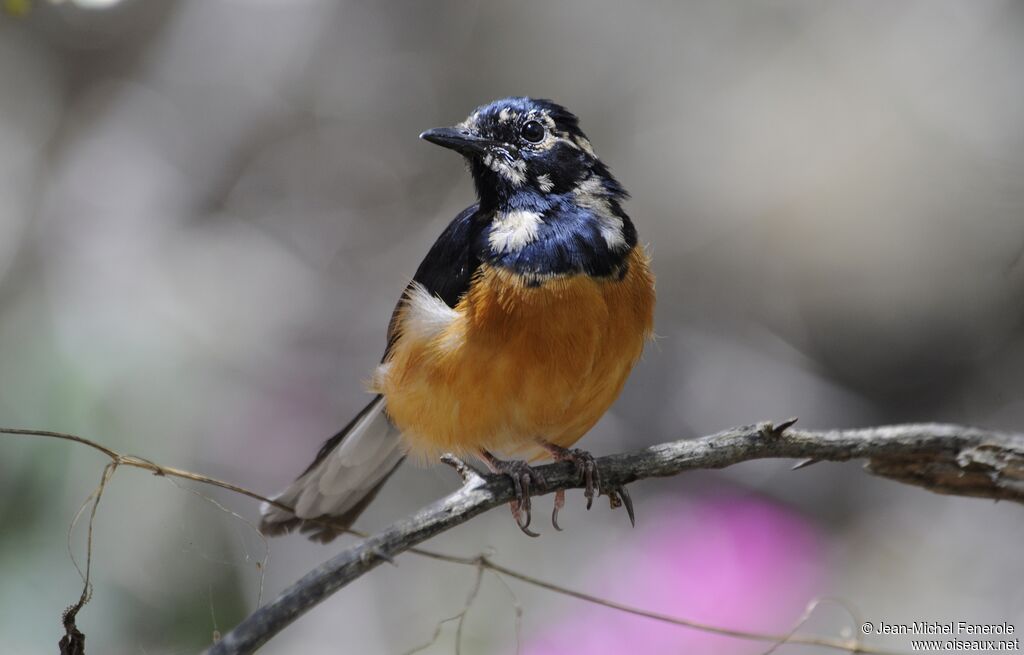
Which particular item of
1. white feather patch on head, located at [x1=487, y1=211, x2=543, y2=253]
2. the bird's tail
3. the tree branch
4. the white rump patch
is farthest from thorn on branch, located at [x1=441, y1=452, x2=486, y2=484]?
the bird's tail

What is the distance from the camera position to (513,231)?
155 inches

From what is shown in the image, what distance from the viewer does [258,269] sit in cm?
681

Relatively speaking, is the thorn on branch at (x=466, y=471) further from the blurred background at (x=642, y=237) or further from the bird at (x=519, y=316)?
the blurred background at (x=642, y=237)

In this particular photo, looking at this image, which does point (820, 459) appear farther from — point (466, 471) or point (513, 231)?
point (513, 231)

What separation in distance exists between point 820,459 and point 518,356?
3.62ft

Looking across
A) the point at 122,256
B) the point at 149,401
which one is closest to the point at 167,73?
the point at 122,256

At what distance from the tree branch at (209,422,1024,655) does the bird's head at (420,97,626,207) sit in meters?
1.26

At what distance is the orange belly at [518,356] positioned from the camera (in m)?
3.69

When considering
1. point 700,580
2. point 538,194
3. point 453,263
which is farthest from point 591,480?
point 700,580

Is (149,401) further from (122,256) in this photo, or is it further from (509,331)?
(509,331)

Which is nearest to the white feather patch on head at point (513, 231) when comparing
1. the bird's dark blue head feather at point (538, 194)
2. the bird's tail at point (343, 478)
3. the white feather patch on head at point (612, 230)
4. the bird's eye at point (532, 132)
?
the bird's dark blue head feather at point (538, 194)

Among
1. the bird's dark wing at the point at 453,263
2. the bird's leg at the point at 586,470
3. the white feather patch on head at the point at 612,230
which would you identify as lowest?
the bird's leg at the point at 586,470

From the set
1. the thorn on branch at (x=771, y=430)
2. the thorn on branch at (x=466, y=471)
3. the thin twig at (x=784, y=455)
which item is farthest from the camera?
the thorn on branch at (x=466, y=471)

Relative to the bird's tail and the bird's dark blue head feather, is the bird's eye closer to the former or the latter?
the bird's dark blue head feather
